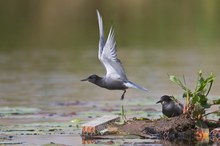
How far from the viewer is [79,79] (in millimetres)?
23219

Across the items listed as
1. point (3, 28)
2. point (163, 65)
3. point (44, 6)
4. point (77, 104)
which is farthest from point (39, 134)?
point (44, 6)

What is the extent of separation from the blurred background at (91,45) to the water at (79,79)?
0.07 feet

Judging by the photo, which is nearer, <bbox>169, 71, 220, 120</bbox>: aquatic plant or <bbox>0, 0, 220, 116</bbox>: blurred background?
<bbox>169, 71, 220, 120</bbox>: aquatic plant

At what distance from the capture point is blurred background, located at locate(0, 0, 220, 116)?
67.7ft

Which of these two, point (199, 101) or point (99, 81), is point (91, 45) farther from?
point (199, 101)

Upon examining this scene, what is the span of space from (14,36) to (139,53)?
31.1ft

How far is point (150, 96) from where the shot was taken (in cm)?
1836

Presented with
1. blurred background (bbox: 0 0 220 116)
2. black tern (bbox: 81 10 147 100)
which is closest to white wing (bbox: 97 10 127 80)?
black tern (bbox: 81 10 147 100)

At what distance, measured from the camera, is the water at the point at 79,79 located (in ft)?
52.0

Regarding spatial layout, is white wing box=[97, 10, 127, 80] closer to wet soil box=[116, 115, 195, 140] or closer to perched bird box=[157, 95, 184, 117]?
perched bird box=[157, 95, 184, 117]

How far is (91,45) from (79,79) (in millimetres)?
11188

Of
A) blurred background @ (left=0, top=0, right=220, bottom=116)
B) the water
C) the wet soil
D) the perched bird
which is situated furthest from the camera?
blurred background @ (left=0, top=0, right=220, bottom=116)

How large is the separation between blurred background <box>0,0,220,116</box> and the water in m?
0.02

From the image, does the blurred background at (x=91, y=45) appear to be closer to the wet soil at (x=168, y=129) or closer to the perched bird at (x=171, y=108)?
the perched bird at (x=171, y=108)
